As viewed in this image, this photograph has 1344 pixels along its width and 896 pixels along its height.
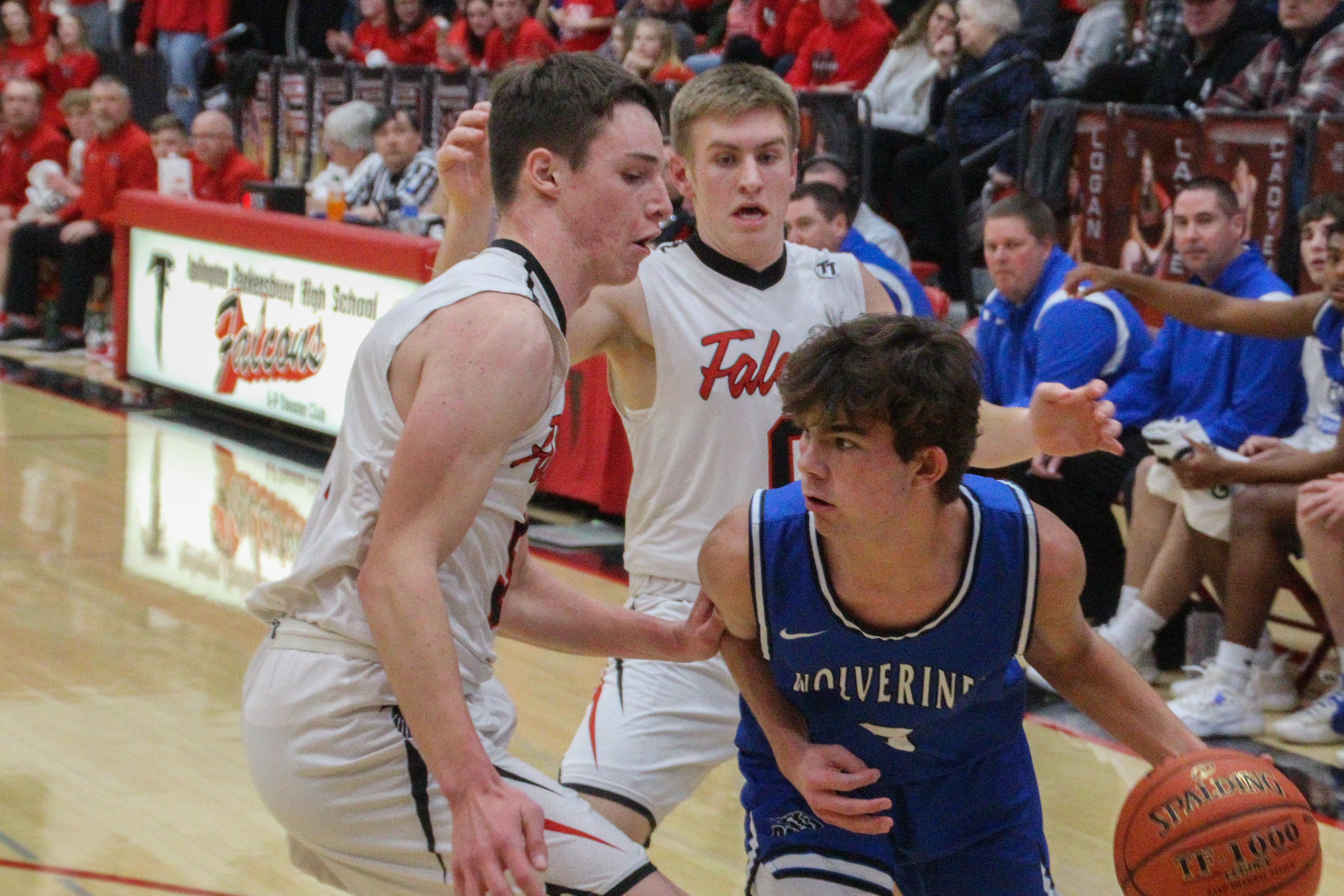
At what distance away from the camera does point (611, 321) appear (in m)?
3.83

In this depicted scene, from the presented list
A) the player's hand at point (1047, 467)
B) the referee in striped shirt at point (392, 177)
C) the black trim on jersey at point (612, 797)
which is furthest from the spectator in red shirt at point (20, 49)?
the black trim on jersey at point (612, 797)

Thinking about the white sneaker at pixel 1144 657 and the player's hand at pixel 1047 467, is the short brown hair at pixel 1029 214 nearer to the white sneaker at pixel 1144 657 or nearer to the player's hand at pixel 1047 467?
the player's hand at pixel 1047 467

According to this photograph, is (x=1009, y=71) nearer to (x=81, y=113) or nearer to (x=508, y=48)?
(x=508, y=48)

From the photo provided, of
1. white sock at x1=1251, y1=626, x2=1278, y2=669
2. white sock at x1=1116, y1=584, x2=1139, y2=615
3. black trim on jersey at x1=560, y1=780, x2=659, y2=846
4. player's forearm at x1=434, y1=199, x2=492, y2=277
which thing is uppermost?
player's forearm at x1=434, y1=199, x2=492, y2=277

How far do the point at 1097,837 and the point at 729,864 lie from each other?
1097 mm

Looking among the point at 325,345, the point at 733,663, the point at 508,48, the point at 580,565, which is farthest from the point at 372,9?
the point at 733,663

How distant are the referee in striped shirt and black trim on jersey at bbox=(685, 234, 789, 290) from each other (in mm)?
6769

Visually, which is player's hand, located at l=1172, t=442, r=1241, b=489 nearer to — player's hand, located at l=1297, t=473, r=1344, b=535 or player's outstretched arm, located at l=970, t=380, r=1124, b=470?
player's hand, located at l=1297, t=473, r=1344, b=535

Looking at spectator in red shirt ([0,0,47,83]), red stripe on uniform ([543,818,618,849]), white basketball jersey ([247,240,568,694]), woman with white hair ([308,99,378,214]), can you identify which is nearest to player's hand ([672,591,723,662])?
white basketball jersey ([247,240,568,694])

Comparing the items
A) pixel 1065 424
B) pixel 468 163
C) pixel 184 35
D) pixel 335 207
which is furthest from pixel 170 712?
pixel 184 35

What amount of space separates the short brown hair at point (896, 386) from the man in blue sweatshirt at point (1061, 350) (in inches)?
159

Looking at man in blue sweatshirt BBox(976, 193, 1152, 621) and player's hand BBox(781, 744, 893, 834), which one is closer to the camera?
player's hand BBox(781, 744, 893, 834)

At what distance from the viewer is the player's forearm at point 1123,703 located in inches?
113

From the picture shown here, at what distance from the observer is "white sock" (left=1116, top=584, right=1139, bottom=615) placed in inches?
256
